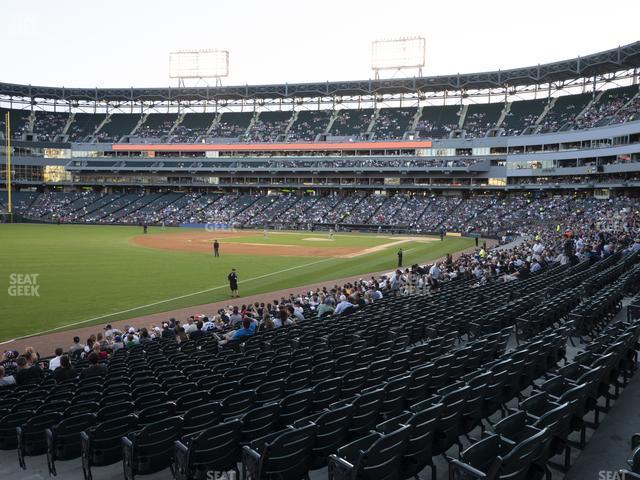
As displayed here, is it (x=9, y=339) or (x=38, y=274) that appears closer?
(x=9, y=339)

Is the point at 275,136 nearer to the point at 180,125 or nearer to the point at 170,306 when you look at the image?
the point at 180,125

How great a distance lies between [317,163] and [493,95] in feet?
110

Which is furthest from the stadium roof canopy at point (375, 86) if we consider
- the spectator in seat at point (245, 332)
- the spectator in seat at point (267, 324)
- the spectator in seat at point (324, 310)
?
the spectator in seat at point (245, 332)

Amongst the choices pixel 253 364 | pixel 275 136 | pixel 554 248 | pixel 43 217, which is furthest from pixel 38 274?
pixel 275 136

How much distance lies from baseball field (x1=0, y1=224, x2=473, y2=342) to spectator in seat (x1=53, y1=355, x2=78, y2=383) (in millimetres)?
8759

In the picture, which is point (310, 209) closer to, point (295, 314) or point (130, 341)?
point (295, 314)

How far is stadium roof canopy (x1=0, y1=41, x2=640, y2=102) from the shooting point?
67.2 metres

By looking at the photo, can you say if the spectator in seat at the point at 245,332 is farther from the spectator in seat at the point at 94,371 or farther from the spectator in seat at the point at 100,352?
the spectator in seat at the point at 94,371

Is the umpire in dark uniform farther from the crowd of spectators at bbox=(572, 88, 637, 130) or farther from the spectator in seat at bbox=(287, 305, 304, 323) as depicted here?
the crowd of spectators at bbox=(572, 88, 637, 130)

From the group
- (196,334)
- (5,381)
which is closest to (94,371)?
(5,381)

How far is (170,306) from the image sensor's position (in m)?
23.3

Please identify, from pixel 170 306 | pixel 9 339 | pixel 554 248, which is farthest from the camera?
pixel 554 248

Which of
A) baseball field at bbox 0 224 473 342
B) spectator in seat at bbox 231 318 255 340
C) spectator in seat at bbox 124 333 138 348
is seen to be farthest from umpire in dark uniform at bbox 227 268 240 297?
spectator in seat at bbox 231 318 255 340

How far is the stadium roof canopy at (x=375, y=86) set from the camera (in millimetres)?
67188
